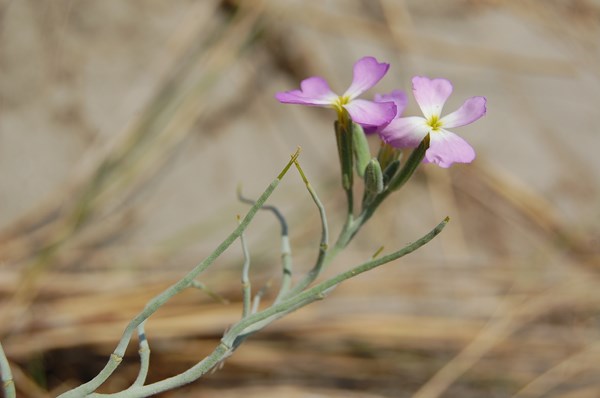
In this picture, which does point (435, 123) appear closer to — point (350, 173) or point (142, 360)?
point (350, 173)

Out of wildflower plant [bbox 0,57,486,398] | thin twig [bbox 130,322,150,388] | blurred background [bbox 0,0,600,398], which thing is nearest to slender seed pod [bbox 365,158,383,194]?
wildflower plant [bbox 0,57,486,398]

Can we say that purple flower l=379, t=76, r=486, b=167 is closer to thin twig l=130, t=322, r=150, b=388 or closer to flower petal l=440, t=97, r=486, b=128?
flower petal l=440, t=97, r=486, b=128

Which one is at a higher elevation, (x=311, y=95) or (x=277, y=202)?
(x=277, y=202)

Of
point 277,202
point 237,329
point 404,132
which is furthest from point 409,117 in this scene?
point 277,202

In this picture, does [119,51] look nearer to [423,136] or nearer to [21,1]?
[21,1]

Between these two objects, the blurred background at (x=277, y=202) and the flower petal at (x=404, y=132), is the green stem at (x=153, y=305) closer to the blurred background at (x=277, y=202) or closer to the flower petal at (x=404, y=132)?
the flower petal at (x=404, y=132)

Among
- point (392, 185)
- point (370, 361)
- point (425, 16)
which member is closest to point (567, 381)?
point (370, 361)
